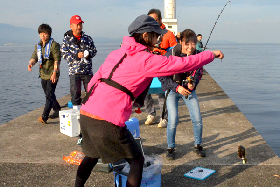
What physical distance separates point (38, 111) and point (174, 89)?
538cm

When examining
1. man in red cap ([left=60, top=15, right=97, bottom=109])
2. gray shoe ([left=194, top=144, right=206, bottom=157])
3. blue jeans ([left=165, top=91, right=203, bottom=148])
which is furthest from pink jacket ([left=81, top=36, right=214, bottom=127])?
man in red cap ([left=60, top=15, right=97, bottom=109])

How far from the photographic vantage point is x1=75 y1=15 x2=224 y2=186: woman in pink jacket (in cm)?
273

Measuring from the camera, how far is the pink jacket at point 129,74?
271cm

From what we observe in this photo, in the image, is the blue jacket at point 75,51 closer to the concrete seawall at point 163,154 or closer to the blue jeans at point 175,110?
the concrete seawall at point 163,154

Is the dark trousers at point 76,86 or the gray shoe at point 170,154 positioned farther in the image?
the dark trousers at point 76,86

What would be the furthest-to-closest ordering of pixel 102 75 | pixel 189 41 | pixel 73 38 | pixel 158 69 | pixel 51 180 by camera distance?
pixel 73 38
pixel 189 41
pixel 51 180
pixel 102 75
pixel 158 69

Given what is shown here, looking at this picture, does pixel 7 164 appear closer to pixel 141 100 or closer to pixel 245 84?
pixel 141 100

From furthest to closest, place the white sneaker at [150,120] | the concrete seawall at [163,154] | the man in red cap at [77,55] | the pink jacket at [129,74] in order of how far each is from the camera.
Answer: the white sneaker at [150,120], the man in red cap at [77,55], the concrete seawall at [163,154], the pink jacket at [129,74]

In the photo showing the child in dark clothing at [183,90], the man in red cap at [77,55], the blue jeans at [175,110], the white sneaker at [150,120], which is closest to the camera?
the child in dark clothing at [183,90]

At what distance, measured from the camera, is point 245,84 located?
920 inches

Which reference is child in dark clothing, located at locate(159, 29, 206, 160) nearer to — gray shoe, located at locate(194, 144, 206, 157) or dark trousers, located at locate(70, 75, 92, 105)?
gray shoe, located at locate(194, 144, 206, 157)

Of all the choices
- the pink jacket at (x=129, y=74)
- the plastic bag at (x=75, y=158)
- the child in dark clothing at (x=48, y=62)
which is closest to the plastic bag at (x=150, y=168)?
the pink jacket at (x=129, y=74)

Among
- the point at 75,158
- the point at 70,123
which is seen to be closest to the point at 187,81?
the point at 75,158

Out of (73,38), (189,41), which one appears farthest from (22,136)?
(189,41)
